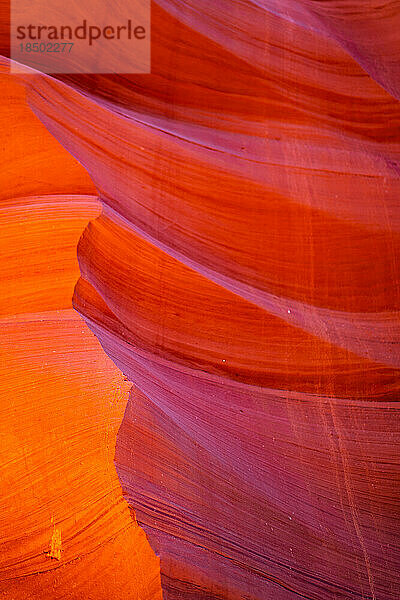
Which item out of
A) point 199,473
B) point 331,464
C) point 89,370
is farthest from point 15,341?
point 331,464

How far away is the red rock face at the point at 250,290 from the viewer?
152 centimetres

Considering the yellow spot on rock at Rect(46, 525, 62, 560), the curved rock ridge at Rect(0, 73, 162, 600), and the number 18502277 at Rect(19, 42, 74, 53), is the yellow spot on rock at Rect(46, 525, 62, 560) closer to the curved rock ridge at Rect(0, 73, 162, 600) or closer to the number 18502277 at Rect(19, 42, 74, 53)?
the curved rock ridge at Rect(0, 73, 162, 600)

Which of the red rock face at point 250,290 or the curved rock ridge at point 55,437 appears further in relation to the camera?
the red rock face at point 250,290

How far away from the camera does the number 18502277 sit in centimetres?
212

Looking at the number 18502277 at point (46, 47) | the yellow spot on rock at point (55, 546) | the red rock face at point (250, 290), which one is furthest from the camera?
the number 18502277 at point (46, 47)

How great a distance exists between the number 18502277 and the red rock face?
132mm

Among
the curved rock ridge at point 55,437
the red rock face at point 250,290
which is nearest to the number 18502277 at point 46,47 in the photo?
the red rock face at point 250,290

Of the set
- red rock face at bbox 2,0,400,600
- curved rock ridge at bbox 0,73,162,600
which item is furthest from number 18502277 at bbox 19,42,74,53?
curved rock ridge at bbox 0,73,162,600

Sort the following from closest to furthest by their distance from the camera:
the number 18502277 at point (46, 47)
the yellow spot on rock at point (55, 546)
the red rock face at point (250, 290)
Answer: the yellow spot on rock at point (55, 546) < the red rock face at point (250, 290) < the number 18502277 at point (46, 47)

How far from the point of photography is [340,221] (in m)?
2.26

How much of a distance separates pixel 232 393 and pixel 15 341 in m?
0.68

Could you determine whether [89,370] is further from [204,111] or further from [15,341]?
[204,111]

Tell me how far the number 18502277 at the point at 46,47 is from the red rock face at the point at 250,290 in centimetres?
13

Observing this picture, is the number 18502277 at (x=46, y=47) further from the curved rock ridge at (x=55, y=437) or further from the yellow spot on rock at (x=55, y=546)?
the yellow spot on rock at (x=55, y=546)
